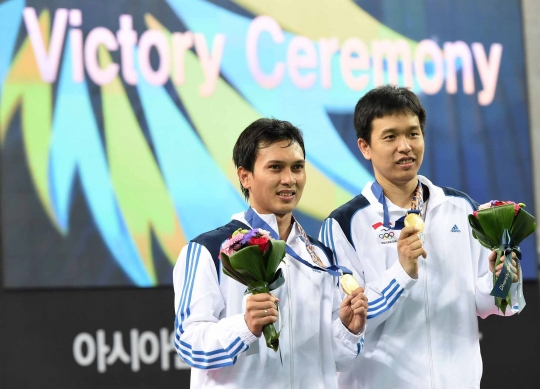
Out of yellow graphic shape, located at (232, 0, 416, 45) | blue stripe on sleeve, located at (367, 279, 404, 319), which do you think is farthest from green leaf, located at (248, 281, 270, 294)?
yellow graphic shape, located at (232, 0, 416, 45)

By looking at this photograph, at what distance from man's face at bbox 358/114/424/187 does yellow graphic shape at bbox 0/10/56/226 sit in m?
2.24

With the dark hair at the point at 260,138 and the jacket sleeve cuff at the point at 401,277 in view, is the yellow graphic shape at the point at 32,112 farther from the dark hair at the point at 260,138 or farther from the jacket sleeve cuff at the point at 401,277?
the jacket sleeve cuff at the point at 401,277

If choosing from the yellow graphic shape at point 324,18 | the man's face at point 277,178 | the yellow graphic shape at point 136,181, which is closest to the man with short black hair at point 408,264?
the man's face at point 277,178

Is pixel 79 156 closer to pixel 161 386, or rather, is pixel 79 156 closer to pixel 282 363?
pixel 161 386

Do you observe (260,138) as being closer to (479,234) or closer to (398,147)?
(398,147)

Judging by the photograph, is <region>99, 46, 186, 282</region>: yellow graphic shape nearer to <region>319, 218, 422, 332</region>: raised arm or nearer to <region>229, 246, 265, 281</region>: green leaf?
<region>319, 218, 422, 332</region>: raised arm

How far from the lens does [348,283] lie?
2469 millimetres

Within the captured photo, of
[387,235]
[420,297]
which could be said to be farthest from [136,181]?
[420,297]

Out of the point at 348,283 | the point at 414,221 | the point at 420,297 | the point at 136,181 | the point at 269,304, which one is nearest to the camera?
the point at 269,304

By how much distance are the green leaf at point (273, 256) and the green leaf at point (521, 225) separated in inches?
30.6

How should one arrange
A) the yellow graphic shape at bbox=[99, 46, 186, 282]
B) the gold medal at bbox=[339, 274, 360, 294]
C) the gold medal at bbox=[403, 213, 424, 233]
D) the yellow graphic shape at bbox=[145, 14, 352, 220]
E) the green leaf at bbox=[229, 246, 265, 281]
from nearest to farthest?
the green leaf at bbox=[229, 246, 265, 281] < the gold medal at bbox=[339, 274, 360, 294] < the gold medal at bbox=[403, 213, 424, 233] < the yellow graphic shape at bbox=[99, 46, 186, 282] < the yellow graphic shape at bbox=[145, 14, 352, 220]

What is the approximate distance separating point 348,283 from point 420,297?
13.7 inches

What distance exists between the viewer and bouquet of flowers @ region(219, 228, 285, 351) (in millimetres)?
2230

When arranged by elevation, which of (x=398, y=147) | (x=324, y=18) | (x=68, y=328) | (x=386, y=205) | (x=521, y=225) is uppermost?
(x=324, y=18)
